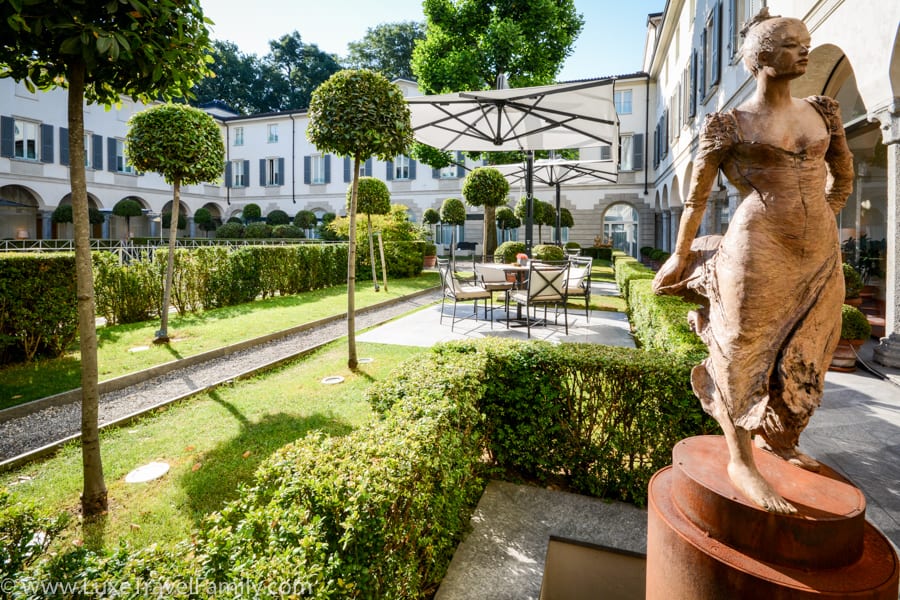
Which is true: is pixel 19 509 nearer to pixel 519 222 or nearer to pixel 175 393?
pixel 175 393

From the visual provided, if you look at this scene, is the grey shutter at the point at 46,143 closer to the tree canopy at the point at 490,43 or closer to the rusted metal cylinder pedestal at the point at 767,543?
the tree canopy at the point at 490,43

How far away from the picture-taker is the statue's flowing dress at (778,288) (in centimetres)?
181

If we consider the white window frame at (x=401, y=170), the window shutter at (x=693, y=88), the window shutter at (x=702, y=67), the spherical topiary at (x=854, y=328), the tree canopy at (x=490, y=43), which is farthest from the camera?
the white window frame at (x=401, y=170)

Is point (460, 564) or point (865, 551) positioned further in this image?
point (460, 564)

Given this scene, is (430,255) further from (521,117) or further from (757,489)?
(757,489)

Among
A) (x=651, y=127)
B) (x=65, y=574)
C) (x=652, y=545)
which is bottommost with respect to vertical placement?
(x=652, y=545)

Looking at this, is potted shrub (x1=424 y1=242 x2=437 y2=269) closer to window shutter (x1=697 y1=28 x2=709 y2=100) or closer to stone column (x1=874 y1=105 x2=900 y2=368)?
window shutter (x1=697 y1=28 x2=709 y2=100)

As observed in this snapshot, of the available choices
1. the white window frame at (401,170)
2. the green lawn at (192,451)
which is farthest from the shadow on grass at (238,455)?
the white window frame at (401,170)

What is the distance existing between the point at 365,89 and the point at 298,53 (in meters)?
49.1

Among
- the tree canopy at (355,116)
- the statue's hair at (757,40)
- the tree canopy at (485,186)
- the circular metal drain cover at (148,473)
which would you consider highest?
the tree canopy at (485,186)

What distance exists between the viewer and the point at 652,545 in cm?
192

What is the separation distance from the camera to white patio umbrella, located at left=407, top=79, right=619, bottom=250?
26.3ft

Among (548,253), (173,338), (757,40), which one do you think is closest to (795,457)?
(757,40)

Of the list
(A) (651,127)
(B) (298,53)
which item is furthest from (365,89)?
(B) (298,53)
